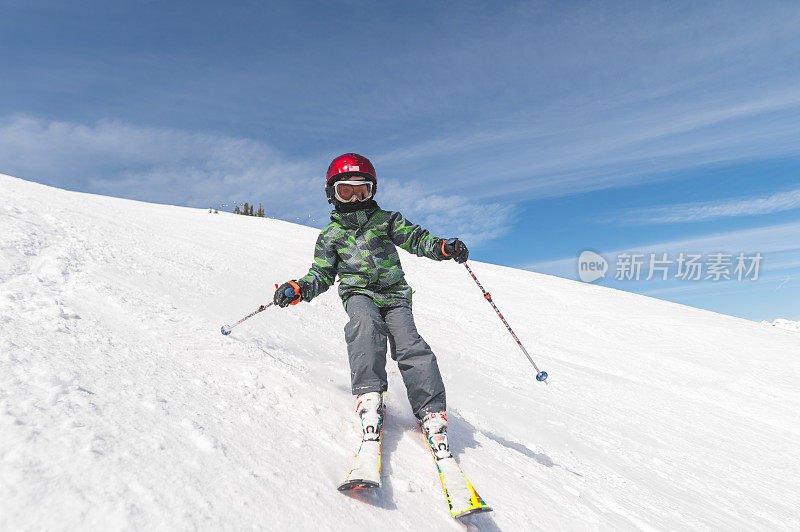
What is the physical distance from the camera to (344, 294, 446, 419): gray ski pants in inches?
129

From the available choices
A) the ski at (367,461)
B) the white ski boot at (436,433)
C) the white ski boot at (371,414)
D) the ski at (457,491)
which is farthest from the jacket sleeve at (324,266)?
the ski at (457,491)

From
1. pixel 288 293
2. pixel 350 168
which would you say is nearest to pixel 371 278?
pixel 288 293

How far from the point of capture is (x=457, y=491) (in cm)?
Result: 262

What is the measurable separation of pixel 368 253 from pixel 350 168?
0.76 m

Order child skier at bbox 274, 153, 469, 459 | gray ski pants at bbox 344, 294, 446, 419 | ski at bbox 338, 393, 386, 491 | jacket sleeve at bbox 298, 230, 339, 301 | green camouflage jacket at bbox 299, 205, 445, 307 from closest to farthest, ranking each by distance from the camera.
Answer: ski at bbox 338, 393, 386, 491
gray ski pants at bbox 344, 294, 446, 419
child skier at bbox 274, 153, 469, 459
green camouflage jacket at bbox 299, 205, 445, 307
jacket sleeve at bbox 298, 230, 339, 301

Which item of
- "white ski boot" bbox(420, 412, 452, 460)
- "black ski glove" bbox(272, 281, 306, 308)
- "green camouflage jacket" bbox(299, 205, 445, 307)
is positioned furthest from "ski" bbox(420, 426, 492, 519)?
"black ski glove" bbox(272, 281, 306, 308)

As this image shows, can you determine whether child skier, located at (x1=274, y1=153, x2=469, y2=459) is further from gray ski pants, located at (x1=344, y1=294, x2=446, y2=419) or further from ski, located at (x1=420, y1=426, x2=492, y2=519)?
ski, located at (x1=420, y1=426, x2=492, y2=519)

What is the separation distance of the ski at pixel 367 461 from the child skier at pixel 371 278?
37 centimetres

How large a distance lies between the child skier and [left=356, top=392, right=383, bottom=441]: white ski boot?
0.15m

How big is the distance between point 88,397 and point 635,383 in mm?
9508

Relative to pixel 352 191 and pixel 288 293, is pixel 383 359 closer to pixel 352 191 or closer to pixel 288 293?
pixel 288 293

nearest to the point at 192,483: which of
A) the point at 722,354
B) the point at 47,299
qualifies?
the point at 47,299

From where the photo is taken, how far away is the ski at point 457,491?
2.46 m

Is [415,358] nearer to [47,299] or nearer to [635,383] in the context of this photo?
[47,299]
